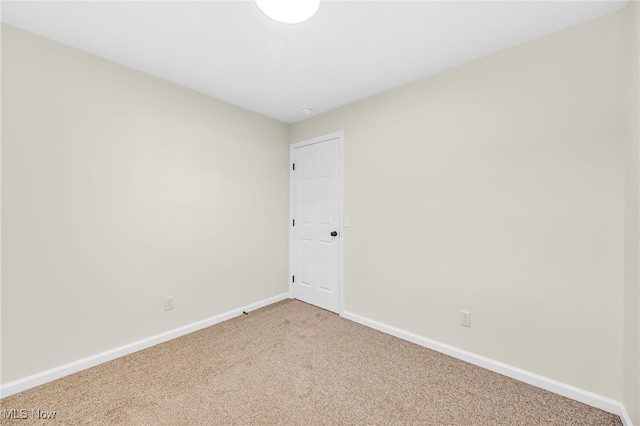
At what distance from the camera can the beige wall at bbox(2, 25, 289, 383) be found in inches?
68.4

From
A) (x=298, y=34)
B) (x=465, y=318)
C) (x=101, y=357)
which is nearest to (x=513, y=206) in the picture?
(x=465, y=318)

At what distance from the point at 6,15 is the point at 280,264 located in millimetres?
3077

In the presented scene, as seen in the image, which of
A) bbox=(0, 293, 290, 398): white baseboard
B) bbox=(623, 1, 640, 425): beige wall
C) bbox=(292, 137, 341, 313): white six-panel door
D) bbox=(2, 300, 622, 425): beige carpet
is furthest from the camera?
bbox=(292, 137, 341, 313): white six-panel door

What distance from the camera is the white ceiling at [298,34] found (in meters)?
1.56

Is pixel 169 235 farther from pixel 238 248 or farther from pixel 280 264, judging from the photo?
pixel 280 264

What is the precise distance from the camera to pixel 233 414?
1540mm

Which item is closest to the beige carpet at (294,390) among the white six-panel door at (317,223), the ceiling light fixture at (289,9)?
the white six-panel door at (317,223)

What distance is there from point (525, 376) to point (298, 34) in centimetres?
290

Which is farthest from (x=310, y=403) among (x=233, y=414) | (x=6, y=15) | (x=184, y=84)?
(x=6, y=15)

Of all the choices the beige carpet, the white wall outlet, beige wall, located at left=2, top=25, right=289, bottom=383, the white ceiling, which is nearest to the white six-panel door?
beige wall, located at left=2, top=25, right=289, bottom=383

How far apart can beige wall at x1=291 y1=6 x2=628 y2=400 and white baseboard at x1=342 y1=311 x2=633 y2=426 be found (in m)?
0.05

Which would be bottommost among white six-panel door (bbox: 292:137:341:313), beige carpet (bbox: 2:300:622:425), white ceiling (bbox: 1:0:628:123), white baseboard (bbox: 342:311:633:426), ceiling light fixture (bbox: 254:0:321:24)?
beige carpet (bbox: 2:300:622:425)

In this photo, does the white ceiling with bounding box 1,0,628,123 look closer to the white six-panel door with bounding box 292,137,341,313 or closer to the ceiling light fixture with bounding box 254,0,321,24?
the ceiling light fixture with bounding box 254,0,321,24

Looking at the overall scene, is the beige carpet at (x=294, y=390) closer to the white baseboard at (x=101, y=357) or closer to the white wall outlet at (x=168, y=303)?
the white baseboard at (x=101, y=357)
